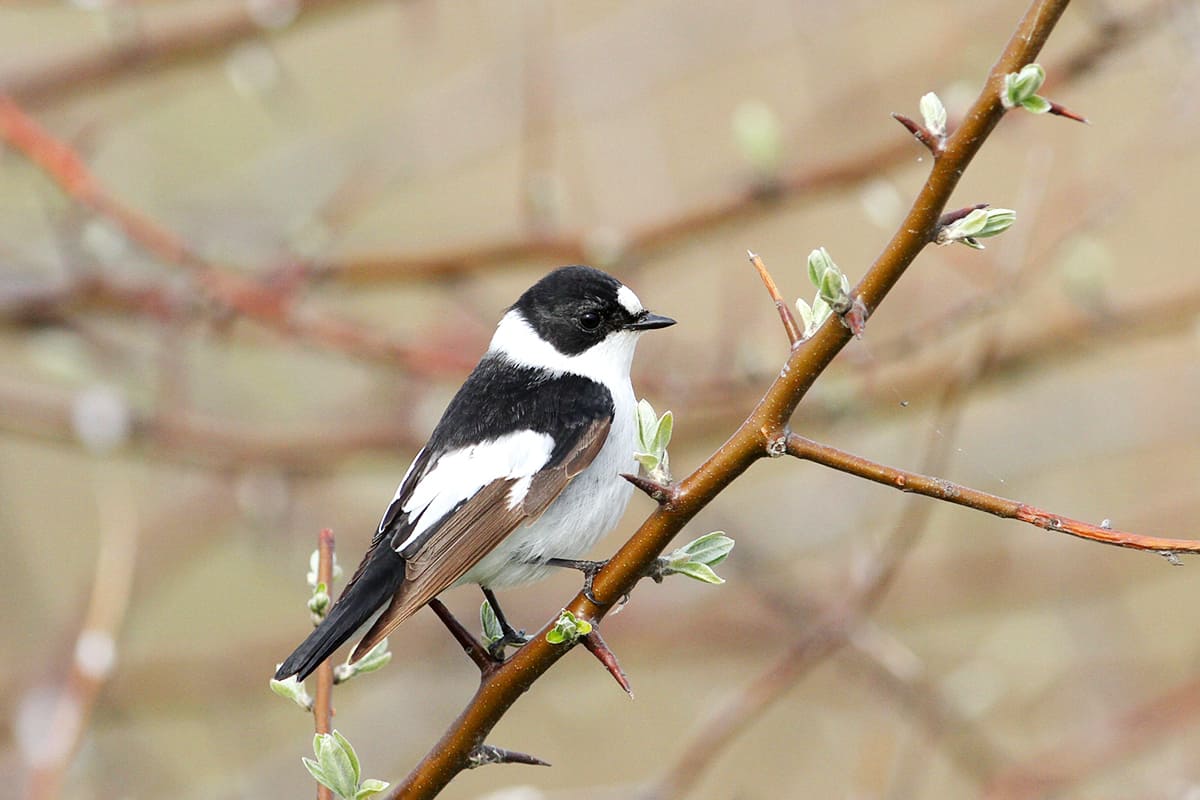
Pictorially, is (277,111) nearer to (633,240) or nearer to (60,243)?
(60,243)

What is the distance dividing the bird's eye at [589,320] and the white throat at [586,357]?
0.06m

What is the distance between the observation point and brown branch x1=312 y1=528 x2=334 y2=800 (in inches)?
80.2

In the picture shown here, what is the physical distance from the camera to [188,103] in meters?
6.63

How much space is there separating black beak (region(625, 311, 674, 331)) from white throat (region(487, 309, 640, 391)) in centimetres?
6

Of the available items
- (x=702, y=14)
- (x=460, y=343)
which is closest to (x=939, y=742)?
(x=460, y=343)

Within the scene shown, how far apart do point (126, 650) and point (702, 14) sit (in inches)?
141

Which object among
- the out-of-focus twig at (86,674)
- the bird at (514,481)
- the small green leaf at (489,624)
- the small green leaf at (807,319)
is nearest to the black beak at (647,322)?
the bird at (514,481)

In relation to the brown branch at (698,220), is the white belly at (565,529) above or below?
below

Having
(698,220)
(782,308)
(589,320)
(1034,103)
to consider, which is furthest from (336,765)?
(698,220)

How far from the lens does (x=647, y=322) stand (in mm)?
3504

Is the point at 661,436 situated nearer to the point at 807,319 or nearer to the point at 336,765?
the point at 807,319

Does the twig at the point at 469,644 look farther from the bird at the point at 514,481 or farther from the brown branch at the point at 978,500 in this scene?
the brown branch at the point at 978,500

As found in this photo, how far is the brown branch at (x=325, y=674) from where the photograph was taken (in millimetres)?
2037

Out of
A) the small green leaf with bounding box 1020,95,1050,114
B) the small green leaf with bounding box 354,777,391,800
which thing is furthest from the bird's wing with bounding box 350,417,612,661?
the small green leaf with bounding box 1020,95,1050,114
